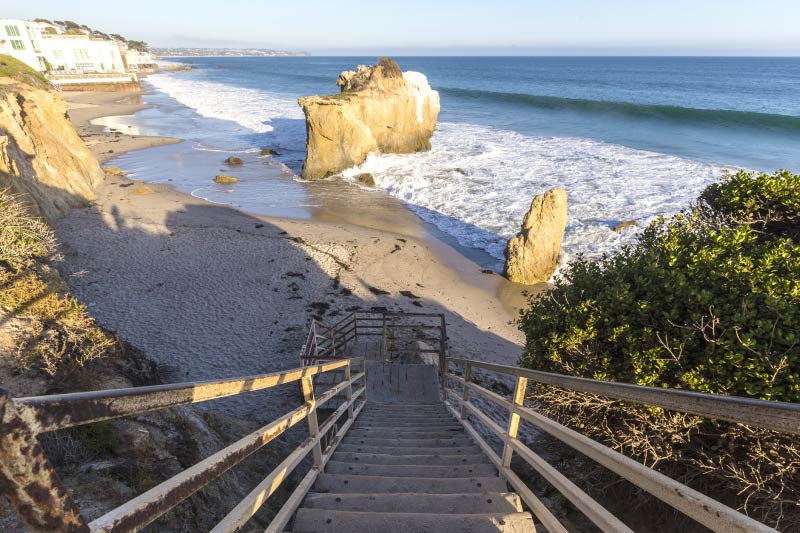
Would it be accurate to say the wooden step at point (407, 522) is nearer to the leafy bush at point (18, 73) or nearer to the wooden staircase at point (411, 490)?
the wooden staircase at point (411, 490)

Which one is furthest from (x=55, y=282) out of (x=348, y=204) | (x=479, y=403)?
(x=348, y=204)

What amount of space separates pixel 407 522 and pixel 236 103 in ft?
230

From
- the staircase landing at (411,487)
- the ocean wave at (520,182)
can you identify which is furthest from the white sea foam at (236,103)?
the staircase landing at (411,487)

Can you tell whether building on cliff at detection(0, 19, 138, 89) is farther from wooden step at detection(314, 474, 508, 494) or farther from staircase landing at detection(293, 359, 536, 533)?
wooden step at detection(314, 474, 508, 494)

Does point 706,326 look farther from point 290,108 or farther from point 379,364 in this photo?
point 290,108

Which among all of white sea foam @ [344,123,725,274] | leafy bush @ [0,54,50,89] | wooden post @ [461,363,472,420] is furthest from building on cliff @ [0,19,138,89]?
wooden post @ [461,363,472,420]

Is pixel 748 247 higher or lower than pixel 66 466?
higher

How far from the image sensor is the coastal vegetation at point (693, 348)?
11.7 feet

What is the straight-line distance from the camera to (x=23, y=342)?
206 inches

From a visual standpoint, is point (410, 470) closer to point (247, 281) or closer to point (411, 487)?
point (411, 487)

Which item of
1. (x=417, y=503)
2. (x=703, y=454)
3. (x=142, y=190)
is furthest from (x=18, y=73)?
(x=703, y=454)

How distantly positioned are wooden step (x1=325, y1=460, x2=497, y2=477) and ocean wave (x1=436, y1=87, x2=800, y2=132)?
178 ft

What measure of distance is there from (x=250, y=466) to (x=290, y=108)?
A: 6004 centimetres

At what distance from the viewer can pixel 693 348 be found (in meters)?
4.27
